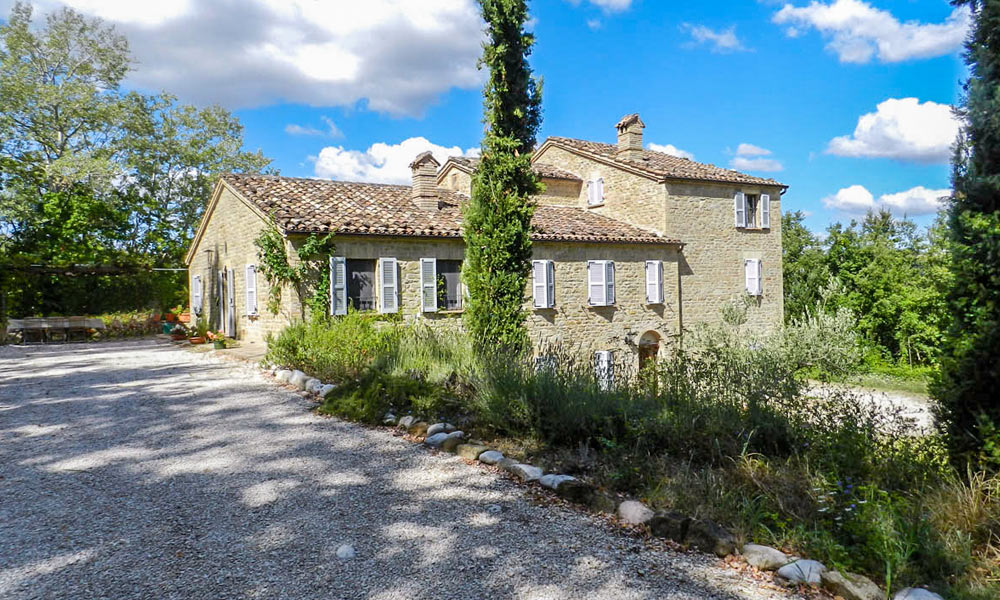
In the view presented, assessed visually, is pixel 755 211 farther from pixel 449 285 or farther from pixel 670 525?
pixel 670 525

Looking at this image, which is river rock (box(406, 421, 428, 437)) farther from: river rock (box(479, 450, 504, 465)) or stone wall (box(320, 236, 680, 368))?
stone wall (box(320, 236, 680, 368))

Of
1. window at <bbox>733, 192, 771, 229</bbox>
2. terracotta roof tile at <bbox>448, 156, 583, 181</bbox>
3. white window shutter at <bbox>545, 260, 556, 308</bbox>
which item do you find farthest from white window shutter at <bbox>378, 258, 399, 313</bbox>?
window at <bbox>733, 192, 771, 229</bbox>

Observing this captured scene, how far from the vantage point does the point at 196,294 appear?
19.2 meters

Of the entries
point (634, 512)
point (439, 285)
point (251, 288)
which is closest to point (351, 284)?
point (439, 285)

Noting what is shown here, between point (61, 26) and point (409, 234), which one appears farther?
point (61, 26)

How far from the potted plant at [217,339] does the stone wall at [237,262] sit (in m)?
0.53

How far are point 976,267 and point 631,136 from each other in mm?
18010

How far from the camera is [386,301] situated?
14258 millimetres

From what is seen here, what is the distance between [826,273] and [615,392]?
20800mm

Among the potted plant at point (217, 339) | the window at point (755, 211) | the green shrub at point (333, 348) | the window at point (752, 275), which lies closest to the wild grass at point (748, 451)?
the green shrub at point (333, 348)

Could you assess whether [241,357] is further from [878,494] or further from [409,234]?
[878,494]

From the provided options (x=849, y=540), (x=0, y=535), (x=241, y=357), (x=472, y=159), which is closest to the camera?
(x=849, y=540)

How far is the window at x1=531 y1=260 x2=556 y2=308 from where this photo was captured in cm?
1661

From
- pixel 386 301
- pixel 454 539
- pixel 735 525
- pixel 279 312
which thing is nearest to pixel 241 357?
pixel 279 312
